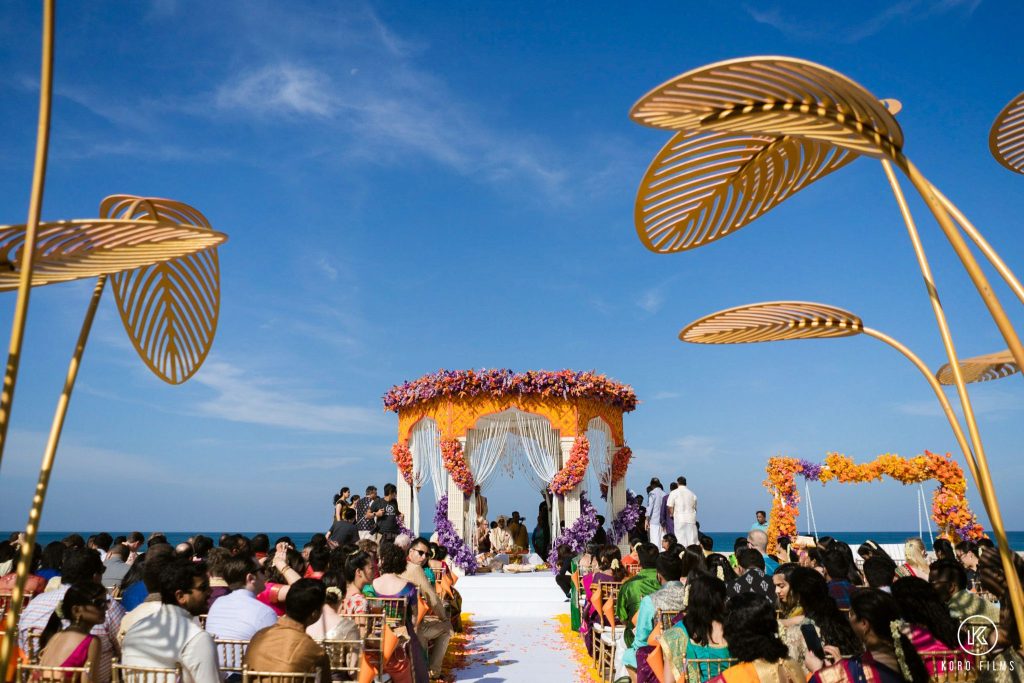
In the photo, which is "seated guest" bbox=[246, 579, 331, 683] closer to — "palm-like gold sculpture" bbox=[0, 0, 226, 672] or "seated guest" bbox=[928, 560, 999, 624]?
"palm-like gold sculpture" bbox=[0, 0, 226, 672]

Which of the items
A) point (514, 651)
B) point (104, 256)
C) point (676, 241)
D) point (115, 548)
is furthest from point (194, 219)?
point (514, 651)

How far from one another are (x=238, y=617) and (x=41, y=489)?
6.37 ft

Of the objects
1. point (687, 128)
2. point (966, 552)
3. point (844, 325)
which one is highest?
point (687, 128)

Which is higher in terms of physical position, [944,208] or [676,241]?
[676,241]

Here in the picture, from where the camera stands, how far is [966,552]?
28.8 ft

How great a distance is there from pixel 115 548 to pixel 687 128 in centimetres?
759

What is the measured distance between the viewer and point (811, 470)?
646 inches

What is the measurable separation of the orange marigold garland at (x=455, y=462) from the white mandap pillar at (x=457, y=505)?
3.9 inches

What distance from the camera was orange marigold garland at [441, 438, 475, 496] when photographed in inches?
615

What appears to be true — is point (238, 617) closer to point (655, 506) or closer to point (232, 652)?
point (232, 652)

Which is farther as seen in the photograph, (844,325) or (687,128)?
(844,325)

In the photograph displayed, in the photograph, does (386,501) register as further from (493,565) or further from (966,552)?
(966,552)

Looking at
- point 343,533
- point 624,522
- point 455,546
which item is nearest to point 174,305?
point 343,533

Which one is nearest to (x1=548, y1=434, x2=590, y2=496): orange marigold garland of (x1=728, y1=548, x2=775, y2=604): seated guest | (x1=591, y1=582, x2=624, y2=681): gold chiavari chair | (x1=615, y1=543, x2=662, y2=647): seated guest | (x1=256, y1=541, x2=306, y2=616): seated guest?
(x1=591, y1=582, x2=624, y2=681): gold chiavari chair
